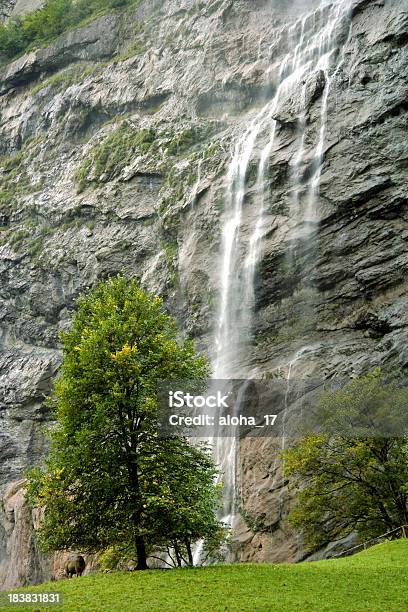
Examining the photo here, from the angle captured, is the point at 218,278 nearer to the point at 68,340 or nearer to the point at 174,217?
the point at 174,217

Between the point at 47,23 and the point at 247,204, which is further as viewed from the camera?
the point at 47,23

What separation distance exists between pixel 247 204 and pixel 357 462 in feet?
56.6

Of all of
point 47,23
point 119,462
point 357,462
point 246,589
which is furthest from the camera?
point 47,23

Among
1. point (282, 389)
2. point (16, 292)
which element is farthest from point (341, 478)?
point (16, 292)

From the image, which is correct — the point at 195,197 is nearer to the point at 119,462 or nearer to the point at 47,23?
the point at 119,462

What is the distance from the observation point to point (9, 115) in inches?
2219

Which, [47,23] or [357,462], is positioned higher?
[47,23]

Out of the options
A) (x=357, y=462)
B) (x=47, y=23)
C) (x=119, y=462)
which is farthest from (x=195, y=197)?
(x=47, y=23)

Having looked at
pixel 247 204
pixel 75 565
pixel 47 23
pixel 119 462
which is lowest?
pixel 75 565

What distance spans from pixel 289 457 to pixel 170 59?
1372 inches

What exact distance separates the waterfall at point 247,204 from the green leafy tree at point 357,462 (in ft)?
22.1

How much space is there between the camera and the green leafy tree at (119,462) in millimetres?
16156

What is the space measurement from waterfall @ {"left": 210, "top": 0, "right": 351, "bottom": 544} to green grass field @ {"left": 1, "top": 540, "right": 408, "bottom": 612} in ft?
41.9

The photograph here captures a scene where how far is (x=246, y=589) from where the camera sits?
43.6 feet
